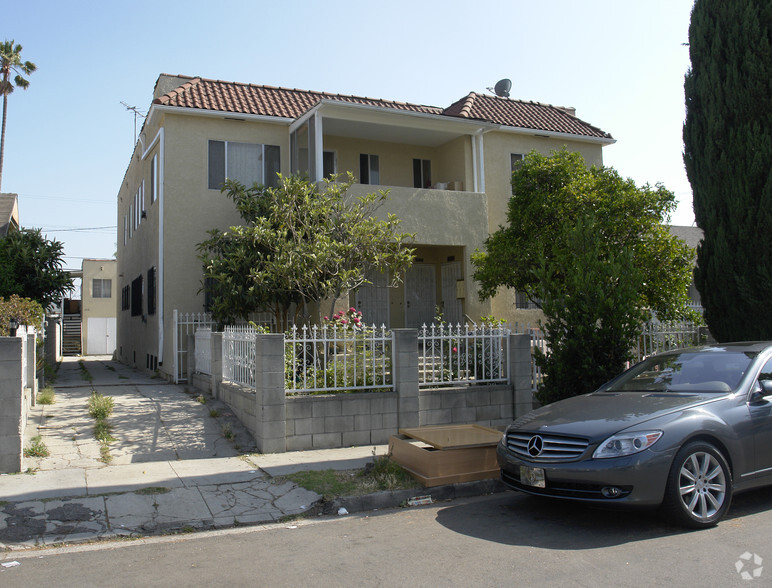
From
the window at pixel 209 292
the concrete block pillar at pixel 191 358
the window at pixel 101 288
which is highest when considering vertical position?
the window at pixel 101 288

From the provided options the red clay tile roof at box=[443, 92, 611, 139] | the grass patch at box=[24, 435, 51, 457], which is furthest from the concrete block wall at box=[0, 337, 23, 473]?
the red clay tile roof at box=[443, 92, 611, 139]

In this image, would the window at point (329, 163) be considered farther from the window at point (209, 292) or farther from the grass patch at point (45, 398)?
the grass patch at point (45, 398)

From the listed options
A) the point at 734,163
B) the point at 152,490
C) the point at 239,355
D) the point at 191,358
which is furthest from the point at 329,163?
the point at 152,490

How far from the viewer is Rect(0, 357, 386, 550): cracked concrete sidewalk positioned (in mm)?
5898

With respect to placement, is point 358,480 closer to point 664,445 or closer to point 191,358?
point 664,445

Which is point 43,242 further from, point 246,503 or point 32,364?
point 246,503

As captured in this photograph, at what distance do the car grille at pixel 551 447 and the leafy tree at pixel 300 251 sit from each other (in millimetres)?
6528

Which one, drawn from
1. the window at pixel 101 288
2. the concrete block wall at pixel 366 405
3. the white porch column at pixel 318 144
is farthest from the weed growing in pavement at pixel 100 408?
the window at pixel 101 288

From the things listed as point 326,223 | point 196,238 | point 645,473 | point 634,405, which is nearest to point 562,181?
point 326,223

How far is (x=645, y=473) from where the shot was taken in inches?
205

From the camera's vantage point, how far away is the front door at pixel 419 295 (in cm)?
1741

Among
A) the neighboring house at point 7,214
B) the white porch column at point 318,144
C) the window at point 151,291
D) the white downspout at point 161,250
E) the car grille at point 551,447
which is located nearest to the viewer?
the car grille at point 551,447

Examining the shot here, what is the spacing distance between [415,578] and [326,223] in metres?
9.25

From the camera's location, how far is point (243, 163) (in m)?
15.6
